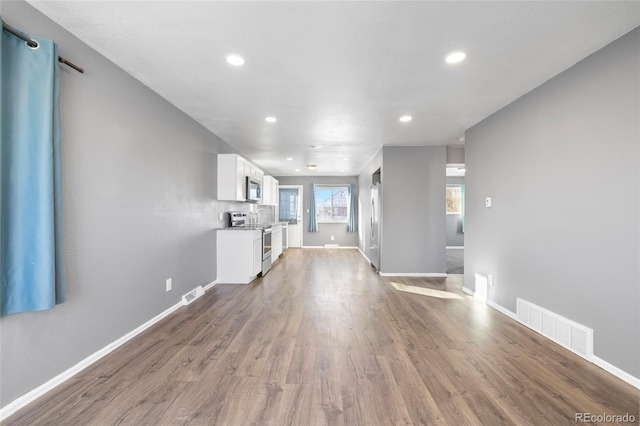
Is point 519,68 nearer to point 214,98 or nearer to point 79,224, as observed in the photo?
point 214,98

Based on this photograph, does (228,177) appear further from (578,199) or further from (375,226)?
(578,199)

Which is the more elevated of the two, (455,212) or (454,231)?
(455,212)

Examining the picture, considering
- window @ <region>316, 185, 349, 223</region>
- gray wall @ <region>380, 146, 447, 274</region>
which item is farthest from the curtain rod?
window @ <region>316, 185, 349, 223</region>

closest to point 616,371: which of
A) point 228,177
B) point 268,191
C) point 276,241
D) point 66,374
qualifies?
point 66,374

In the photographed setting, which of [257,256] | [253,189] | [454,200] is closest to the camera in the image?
[257,256]

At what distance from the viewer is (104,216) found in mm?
2178

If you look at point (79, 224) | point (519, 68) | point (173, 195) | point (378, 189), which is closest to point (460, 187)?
point (378, 189)

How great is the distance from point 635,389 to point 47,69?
4.24 metres

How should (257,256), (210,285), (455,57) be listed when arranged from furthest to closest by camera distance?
(257,256) < (210,285) < (455,57)

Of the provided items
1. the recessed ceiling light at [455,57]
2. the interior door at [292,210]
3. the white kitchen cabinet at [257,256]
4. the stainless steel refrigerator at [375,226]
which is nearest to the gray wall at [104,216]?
the white kitchen cabinet at [257,256]

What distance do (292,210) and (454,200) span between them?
5530 millimetres

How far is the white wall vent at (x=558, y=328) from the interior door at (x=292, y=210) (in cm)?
671

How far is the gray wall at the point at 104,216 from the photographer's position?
168 centimetres

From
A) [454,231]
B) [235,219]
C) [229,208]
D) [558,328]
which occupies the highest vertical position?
[229,208]
